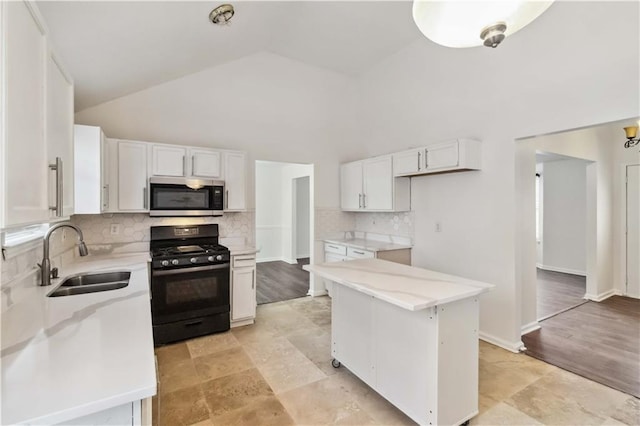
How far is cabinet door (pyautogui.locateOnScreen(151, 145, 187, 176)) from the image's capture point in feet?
11.0

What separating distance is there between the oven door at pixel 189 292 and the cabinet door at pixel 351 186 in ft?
7.14

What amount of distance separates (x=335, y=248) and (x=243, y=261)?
5.09ft

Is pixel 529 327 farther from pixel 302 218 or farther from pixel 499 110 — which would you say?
pixel 302 218

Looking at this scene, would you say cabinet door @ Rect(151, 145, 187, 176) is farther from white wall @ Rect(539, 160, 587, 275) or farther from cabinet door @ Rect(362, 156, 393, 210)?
white wall @ Rect(539, 160, 587, 275)

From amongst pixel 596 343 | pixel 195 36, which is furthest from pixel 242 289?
pixel 596 343

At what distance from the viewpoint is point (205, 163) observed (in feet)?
11.8

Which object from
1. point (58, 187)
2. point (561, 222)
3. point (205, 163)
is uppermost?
point (205, 163)

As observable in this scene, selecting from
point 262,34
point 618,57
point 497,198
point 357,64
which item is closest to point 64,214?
point 262,34

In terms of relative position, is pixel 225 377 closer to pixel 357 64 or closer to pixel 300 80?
pixel 300 80

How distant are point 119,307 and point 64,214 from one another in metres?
0.53

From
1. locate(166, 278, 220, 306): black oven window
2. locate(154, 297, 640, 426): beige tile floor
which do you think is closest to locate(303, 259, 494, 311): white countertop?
locate(154, 297, 640, 426): beige tile floor

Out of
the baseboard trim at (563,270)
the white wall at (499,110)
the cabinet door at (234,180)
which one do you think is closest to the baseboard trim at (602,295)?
the baseboard trim at (563,270)

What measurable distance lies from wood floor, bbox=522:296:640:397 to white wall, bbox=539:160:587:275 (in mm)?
2064

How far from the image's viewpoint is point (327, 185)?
499cm
